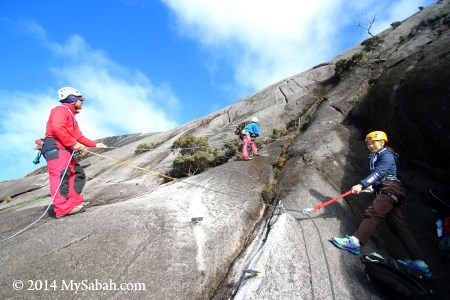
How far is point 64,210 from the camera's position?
24.6 ft

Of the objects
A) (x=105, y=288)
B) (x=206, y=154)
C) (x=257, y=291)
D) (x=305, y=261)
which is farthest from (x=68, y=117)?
(x=206, y=154)

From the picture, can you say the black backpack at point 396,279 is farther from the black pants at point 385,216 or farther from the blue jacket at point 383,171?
the blue jacket at point 383,171

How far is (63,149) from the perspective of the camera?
290 inches

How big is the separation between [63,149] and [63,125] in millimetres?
627

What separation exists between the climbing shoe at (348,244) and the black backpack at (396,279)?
2.81ft

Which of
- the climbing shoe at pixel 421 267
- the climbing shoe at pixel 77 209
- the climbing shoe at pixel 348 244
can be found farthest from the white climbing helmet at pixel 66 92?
the climbing shoe at pixel 421 267

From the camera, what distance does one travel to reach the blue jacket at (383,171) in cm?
673

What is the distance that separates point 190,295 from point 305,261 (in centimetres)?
245

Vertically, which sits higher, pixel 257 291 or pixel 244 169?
pixel 244 169

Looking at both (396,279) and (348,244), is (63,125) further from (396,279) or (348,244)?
(396,279)

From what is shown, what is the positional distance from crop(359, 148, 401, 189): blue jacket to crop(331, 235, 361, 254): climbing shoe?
4.34 feet

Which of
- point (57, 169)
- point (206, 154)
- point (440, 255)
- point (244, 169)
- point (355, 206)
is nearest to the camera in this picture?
point (440, 255)

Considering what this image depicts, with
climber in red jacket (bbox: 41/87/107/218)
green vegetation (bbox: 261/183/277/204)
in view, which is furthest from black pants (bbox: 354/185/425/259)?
climber in red jacket (bbox: 41/87/107/218)

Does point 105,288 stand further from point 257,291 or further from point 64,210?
point 64,210
